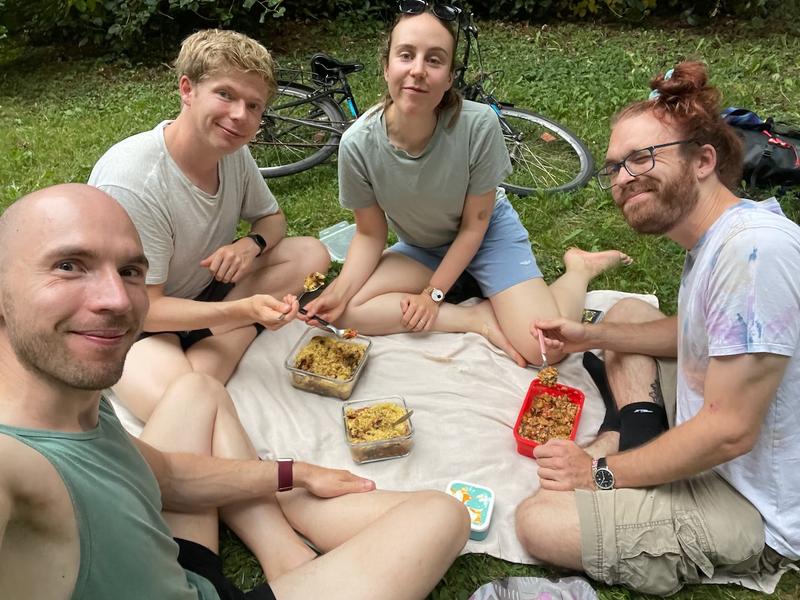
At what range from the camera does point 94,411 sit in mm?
1434

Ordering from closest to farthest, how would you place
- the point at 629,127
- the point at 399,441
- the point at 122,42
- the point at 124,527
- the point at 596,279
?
1. the point at 124,527
2. the point at 629,127
3. the point at 399,441
4. the point at 596,279
5. the point at 122,42

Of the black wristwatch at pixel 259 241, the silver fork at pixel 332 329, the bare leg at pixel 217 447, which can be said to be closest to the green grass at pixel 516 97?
the bare leg at pixel 217 447

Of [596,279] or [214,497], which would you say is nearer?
[214,497]

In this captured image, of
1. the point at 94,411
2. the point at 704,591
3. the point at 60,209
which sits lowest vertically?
the point at 704,591

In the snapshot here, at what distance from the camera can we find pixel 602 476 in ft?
7.38

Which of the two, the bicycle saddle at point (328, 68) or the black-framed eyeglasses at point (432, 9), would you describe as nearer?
the black-framed eyeglasses at point (432, 9)

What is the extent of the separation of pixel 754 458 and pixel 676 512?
0.32 m

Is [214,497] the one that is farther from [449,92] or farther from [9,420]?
[449,92]

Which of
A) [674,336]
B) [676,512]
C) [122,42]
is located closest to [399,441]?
[676,512]

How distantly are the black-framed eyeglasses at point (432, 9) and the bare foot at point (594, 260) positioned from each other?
1623 millimetres

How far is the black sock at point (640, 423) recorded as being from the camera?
248 centimetres

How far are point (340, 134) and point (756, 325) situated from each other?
3.93m

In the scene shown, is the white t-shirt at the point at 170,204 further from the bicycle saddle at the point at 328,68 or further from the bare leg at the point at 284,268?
the bicycle saddle at the point at 328,68

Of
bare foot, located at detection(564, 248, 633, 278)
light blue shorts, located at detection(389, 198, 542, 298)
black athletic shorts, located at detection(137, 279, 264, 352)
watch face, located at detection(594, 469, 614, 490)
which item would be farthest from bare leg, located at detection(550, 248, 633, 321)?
black athletic shorts, located at detection(137, 279, 264, 352)
